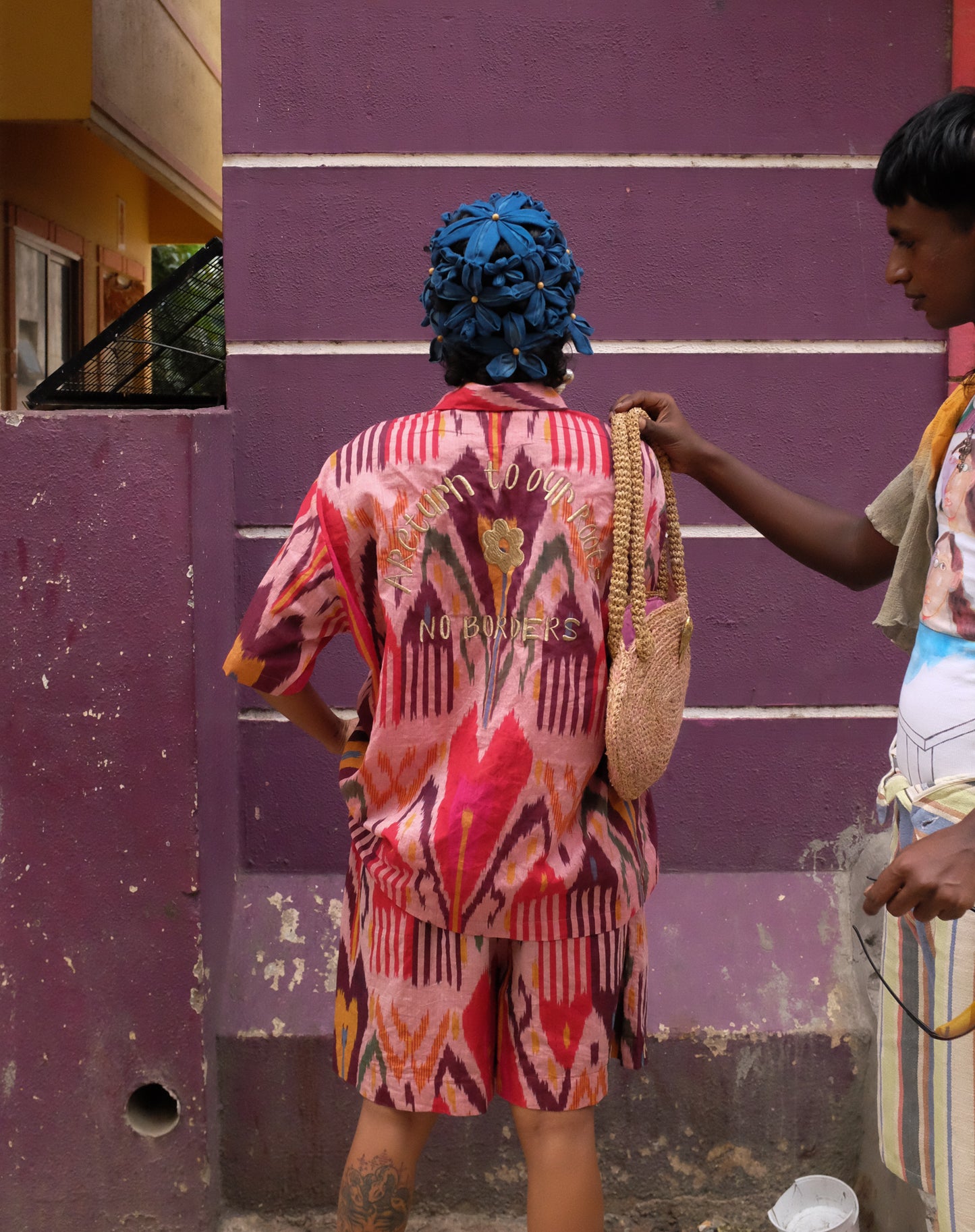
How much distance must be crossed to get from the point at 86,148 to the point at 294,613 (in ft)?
25.9

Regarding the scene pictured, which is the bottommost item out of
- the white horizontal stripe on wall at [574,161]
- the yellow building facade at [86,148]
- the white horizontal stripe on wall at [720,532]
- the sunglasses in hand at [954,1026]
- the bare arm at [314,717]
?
the sunglasses in hand at [954,1026]

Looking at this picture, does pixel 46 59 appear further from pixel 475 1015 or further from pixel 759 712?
pixel 475 1015

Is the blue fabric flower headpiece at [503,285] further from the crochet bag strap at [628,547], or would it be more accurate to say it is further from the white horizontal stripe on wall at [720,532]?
the white horizontal stripe on wall at [720,532]

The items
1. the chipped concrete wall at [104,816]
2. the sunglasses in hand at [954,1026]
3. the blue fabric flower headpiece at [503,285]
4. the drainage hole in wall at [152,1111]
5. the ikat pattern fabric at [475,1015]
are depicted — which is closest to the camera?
the sunglasses in hand at [954,1026]

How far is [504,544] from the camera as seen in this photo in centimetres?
179

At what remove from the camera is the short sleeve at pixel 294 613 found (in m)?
1.84

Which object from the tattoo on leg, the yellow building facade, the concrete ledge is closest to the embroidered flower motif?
the tattoo on leg

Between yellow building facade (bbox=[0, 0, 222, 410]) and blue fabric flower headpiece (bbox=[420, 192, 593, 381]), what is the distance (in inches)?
186

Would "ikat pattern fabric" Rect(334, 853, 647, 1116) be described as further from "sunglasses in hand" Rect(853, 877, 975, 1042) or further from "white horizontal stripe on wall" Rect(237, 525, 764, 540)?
"white horizontal stripe on wall" Rect(237, 525, 764, 540)

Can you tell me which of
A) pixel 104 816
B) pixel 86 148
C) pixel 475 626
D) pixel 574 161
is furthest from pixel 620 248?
pixel 86 148

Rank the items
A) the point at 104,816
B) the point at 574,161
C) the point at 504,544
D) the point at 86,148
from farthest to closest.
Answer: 1. the point at 86,148
2. the point at 574,161
3. the point at 104,816
4. the point at 504,544

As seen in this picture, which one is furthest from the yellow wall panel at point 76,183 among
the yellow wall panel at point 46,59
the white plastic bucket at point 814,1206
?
the white plastic bucket at point 814,1206

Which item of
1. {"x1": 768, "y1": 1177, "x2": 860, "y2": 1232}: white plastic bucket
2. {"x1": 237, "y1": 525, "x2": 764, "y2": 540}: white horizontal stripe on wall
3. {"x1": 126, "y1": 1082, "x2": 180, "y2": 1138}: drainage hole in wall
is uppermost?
{"x1": 237, "y1": 525, "x2": 764, "y2": 540}: white horizontal stripe on wall

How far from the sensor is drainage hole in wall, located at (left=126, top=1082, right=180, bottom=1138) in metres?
2.53
